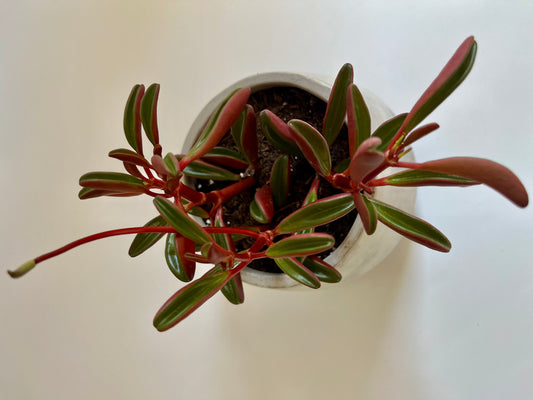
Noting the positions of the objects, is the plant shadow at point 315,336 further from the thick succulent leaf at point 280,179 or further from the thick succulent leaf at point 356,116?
the thick succulent leaf at point 356,116

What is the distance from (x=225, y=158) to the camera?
70 cm

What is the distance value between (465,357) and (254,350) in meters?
0.40

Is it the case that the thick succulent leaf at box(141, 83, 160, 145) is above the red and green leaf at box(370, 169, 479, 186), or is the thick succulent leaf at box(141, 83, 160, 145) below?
above

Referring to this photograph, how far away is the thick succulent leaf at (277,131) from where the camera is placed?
599 mm

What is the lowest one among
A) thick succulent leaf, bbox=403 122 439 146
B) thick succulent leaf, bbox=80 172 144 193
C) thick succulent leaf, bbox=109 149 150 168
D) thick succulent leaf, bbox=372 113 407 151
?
thick succulent leaf, bbox=80 172 144 193

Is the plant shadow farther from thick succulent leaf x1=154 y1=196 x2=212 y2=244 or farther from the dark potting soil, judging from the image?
thick succulent leaf x1=154 y1=196 x2=212 y2=244

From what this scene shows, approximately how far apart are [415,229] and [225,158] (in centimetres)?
29

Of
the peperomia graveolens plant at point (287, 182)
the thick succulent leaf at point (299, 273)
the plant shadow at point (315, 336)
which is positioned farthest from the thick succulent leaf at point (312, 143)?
the plant shadow at point (315, 336)

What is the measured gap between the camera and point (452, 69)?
0.47m

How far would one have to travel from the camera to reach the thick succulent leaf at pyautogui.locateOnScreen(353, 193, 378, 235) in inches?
19.4

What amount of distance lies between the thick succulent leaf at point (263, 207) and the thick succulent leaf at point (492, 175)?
0.90 feet

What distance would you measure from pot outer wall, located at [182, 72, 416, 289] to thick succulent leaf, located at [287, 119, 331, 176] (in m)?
0.12

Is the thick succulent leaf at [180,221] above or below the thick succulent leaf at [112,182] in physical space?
below

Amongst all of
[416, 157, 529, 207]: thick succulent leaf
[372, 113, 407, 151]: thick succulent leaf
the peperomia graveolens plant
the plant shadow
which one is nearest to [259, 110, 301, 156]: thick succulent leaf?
the peperomia graveolens plant
